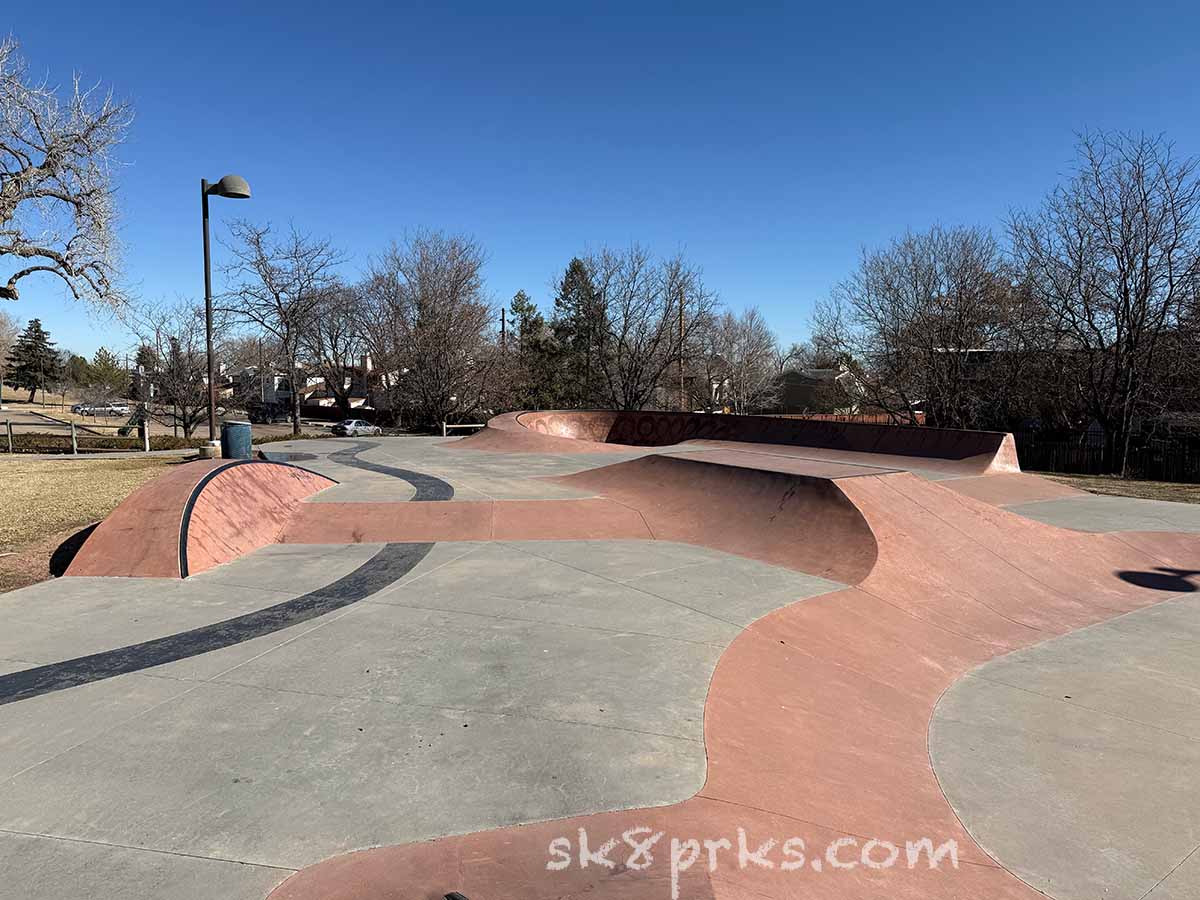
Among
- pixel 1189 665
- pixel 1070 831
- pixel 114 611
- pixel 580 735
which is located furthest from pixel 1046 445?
pixel 114 611

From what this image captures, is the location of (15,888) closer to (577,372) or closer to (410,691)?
(410,691)

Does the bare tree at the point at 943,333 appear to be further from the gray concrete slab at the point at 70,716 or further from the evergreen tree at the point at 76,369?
the evergreen tree at the point at 76,369

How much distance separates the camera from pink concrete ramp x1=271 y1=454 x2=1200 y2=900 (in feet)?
8.73

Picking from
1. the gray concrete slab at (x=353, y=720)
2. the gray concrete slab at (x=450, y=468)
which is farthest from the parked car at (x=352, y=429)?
the gray concrete slab at (x=353, y=720)

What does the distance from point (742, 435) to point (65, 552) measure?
684 inches

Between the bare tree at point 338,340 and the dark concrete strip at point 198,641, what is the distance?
1590 inches

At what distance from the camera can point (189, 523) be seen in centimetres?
755

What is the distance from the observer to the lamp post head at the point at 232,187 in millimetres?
12438

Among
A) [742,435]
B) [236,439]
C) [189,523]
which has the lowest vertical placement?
[189,523]

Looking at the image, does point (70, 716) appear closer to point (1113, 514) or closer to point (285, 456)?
point (285, 456)

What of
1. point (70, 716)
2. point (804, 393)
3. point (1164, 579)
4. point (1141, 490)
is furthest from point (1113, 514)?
point (804, 393)

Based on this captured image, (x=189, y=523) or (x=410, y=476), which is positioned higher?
(x=410, y=476)

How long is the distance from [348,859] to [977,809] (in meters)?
3.51

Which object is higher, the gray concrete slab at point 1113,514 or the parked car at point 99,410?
the parked car at point 99,410
